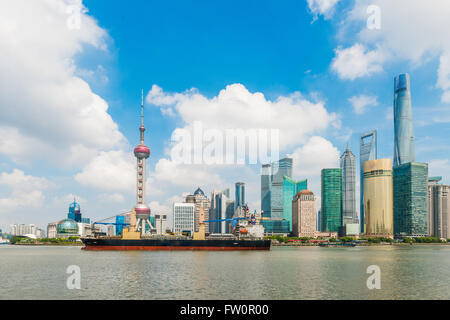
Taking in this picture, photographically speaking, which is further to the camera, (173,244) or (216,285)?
(173,244)

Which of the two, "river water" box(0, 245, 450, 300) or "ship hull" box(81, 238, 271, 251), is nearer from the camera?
"river water" box(0, 245, 450, 300)

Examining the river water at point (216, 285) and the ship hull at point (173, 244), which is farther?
the ship hull at point (173, 244)

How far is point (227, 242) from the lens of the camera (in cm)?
14250

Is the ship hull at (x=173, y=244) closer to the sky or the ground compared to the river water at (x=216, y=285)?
closer to the ground

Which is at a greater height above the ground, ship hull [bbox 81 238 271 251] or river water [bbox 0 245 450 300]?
river water [bbox 0 245 450 300]

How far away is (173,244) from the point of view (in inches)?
5625

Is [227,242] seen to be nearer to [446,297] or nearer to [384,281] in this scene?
[384,281]

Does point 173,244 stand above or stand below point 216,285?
below

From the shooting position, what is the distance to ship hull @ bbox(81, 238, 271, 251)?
14188 centimetres

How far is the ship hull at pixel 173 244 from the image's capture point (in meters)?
142
